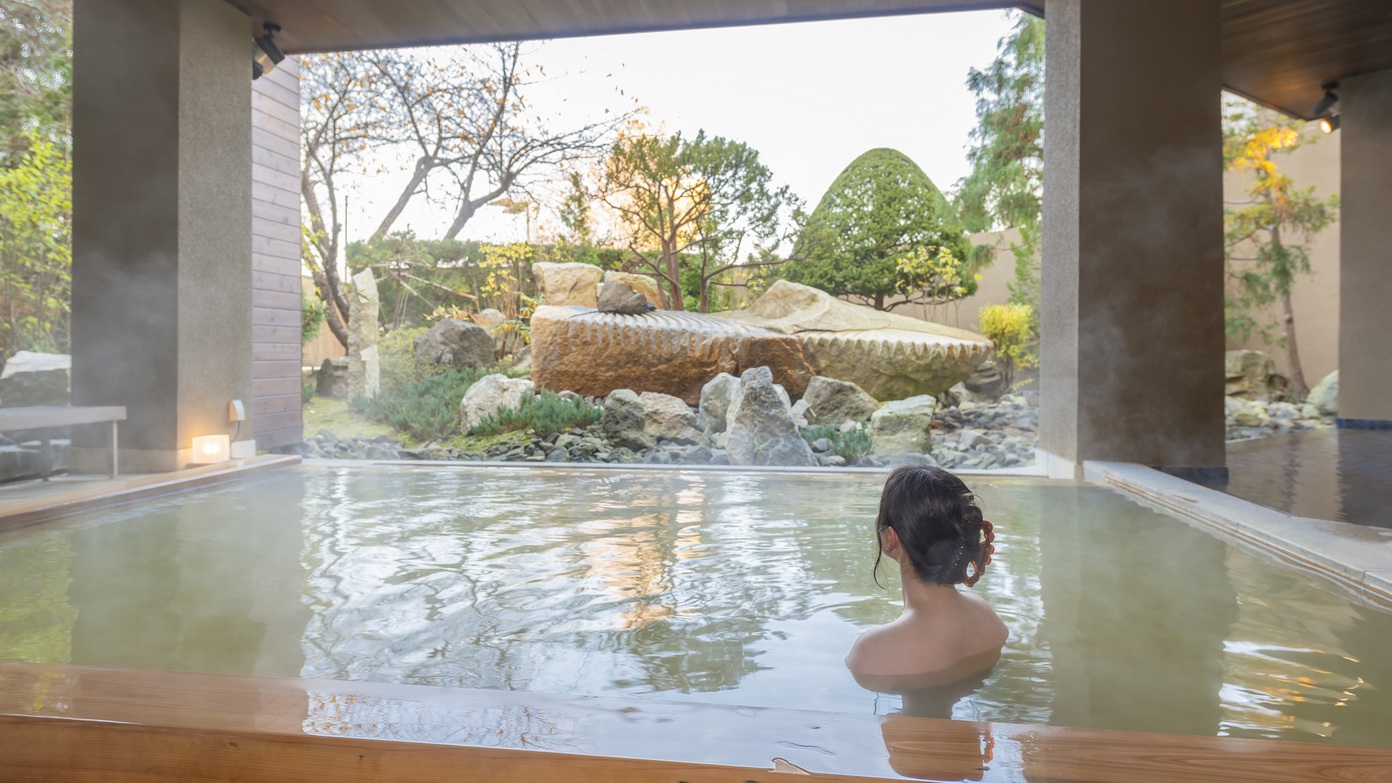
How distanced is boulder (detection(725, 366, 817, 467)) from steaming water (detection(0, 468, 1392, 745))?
216 centimetres

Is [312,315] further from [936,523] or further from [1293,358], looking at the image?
[1293,358]

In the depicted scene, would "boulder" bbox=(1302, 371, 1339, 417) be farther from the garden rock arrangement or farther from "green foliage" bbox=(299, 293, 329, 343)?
"green foliage" bbox=(299, 293, 329, 343)

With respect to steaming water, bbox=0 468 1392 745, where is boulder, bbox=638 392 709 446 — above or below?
above

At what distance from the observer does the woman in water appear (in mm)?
1618

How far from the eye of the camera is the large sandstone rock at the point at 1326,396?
8.38 meters

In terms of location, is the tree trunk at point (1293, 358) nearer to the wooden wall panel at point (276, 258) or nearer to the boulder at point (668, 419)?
the boulder at point (668, 419)

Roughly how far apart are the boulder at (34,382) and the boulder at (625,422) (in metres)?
3.68

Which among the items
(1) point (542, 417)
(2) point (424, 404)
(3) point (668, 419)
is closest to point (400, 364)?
(2) point (424, 404)

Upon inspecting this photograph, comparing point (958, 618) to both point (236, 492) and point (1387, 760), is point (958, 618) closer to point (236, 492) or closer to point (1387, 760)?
point (1387, 760)

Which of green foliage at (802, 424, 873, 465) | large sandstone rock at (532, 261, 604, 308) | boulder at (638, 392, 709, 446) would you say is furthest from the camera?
large sandstone rock at (532, 261, 604, 308)

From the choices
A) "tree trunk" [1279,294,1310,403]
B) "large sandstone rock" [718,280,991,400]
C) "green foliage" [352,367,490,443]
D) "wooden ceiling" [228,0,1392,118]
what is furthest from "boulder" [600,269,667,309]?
"tree trunk" [1279,294,1310,403]

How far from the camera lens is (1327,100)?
22.4 ft

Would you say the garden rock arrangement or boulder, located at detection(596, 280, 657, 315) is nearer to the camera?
the garden rock arrangement

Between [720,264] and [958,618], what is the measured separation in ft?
33.2
